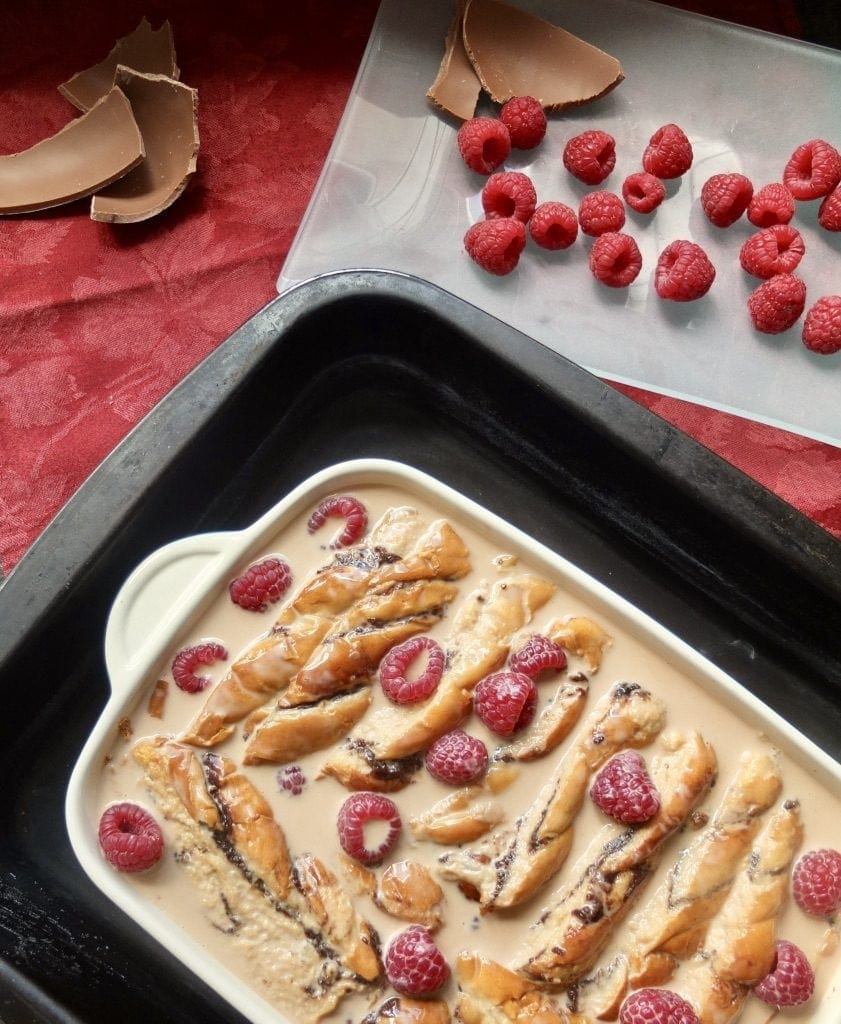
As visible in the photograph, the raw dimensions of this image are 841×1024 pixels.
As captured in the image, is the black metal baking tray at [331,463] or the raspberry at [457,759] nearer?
the raspberry at [457,759]

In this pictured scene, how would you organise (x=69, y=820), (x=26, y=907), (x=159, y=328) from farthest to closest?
(x=159, y=328) < (x=26, y=907) < (x=69, y=820)

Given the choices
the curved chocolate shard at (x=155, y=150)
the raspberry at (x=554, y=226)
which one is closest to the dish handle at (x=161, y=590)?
the curved chocolate shard at (x=155, y=150)

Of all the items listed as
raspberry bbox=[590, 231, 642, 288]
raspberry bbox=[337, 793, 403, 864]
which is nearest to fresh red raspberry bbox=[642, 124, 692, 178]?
raspberry bbox=[590, 231, 642, 288]

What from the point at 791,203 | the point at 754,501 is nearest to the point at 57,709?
the point at 754,501

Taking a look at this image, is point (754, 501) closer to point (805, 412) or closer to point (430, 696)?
point (805, 412)

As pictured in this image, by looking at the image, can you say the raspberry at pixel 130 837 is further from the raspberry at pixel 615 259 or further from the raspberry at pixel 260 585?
the raspberry at pixel 615 259

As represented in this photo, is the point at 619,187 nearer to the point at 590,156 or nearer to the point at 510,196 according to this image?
the point at 590,156
